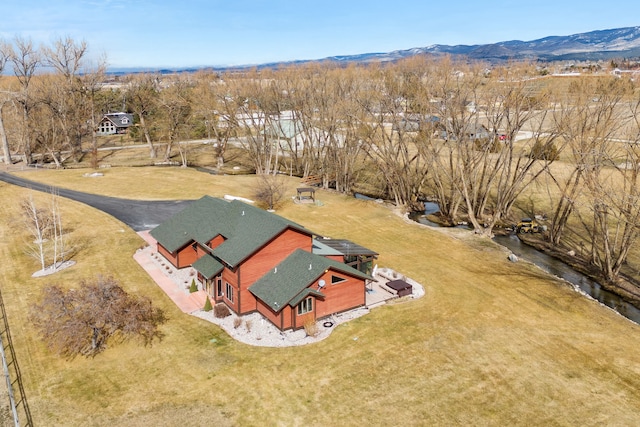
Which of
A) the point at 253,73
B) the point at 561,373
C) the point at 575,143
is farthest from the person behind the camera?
the point at 253,73

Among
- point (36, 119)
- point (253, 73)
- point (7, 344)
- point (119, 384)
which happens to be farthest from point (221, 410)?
point (36, 119)

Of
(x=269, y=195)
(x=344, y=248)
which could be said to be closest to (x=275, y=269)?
(x=344, y=248)

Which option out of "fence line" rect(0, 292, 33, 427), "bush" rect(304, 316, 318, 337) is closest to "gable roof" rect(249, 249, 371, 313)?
"bush" rect(304, 316, 318, 337)

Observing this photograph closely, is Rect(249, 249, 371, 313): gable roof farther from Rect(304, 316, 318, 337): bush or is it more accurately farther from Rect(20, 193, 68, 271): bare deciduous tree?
Rect(20, 193, 68, 271): bare deciduous tree

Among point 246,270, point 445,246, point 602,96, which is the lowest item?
point 445,246

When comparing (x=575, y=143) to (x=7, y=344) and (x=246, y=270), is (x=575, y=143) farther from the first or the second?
(x=7, y=344)
